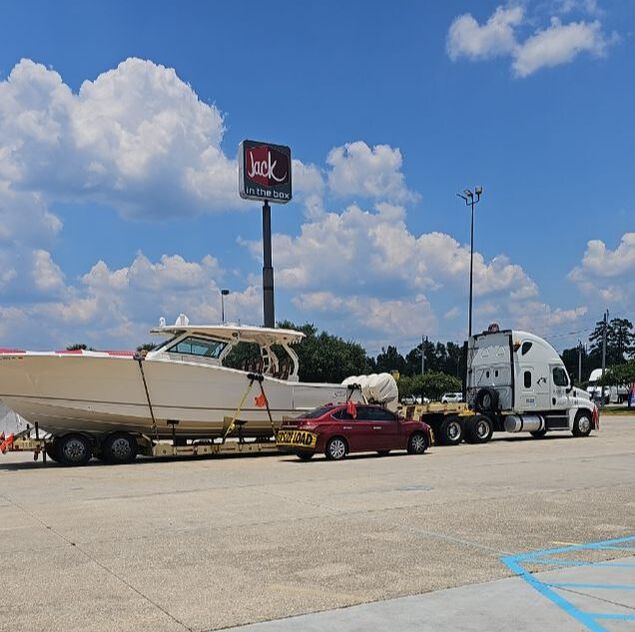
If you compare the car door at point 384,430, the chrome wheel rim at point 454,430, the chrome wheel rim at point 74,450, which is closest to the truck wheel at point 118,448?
the chrome wheel rim at point 74,450

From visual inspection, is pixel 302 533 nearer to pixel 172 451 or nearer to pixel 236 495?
pixel 236 495

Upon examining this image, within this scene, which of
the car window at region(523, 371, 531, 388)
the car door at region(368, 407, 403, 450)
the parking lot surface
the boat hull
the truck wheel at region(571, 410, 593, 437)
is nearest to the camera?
the parking lot surface

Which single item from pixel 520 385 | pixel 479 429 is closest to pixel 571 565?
pixel 479 429

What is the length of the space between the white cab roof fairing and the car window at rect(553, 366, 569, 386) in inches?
380

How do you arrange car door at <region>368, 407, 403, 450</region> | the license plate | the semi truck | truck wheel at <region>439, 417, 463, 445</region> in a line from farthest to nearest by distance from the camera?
the semi truck < truck wheel at <region>439, 417, 463, 445</region> < car door at <region>368, 407, 403, 450</region> < the license plate

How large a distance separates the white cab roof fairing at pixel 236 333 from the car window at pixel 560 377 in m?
9.65

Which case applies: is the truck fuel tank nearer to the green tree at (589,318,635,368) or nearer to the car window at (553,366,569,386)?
the car window at (553,366,569,386)

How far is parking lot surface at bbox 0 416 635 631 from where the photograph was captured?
609cm

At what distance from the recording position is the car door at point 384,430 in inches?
779

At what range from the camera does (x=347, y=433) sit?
62.9ft

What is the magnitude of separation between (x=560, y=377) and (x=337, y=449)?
440 inches

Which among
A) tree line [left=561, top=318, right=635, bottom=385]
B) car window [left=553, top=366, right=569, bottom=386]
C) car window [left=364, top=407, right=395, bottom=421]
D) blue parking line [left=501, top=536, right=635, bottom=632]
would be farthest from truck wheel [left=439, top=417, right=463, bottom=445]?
tree line [left=561, top=318, right=635, bottom=385]

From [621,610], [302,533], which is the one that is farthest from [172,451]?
[621,610]

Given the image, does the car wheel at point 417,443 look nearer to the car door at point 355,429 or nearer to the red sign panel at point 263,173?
the car door at point 355,429
